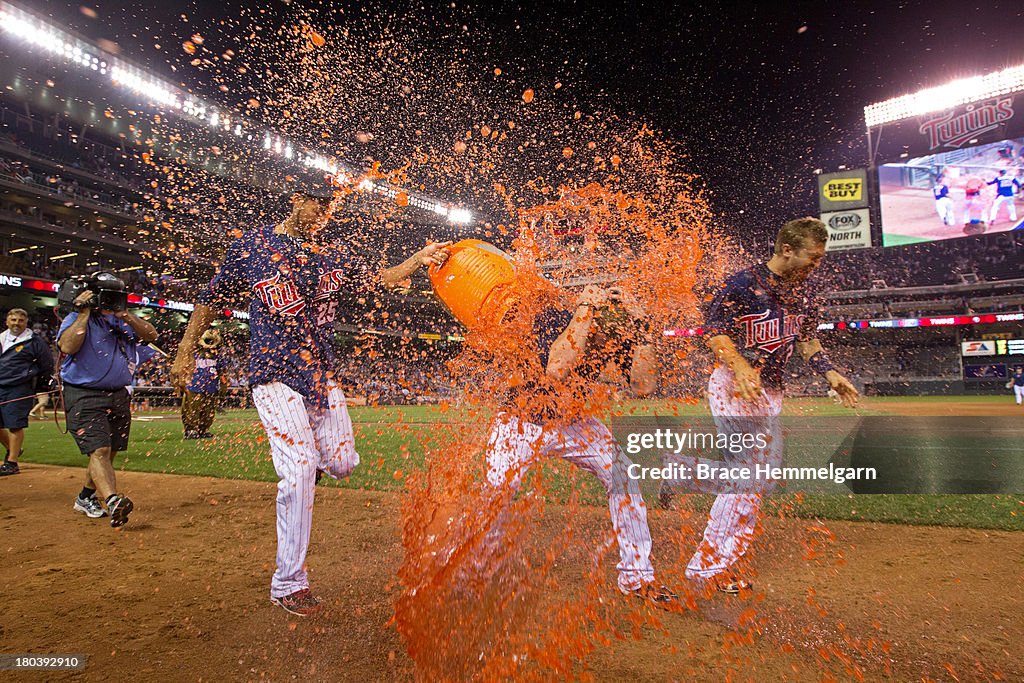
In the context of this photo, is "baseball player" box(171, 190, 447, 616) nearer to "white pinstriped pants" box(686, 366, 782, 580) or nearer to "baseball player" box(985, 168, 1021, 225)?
"white pinstriped pants" box(686, 366, 782, 580)

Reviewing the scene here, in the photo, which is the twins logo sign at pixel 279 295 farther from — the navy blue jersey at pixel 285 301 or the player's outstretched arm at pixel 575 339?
the player's outstretched arm at pixel 575 339

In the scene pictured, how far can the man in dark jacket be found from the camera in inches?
267

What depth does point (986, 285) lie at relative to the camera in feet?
120

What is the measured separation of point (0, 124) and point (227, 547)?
38061mm

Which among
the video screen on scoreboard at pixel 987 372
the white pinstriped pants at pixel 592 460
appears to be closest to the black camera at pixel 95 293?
the white pinstriped pants at pixel 592 460

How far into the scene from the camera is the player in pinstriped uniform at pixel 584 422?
9.18 feet

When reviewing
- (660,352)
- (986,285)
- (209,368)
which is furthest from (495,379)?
(986,285)

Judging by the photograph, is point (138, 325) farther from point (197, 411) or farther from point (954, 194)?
point (954, 194)

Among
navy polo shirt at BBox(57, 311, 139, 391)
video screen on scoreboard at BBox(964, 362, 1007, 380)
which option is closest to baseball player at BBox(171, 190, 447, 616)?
navy polo shirt at BBox(57, 311, 139, 391)

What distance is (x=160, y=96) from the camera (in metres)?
31.8

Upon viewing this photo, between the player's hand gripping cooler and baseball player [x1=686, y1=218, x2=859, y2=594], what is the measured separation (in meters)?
1.35

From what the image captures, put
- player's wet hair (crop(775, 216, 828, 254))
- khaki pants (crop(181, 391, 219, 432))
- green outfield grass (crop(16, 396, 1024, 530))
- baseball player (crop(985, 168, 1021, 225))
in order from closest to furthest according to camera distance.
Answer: player's wet hair (crop(775, 216, 828, 254)), green outfield grass (crop(16, 396, 1024, 530)), khaki pants (crop(181, 391, 219, 432)), baseball player (crop(985, 168, 1021, 225))

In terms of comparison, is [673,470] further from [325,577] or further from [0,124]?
[0,124]

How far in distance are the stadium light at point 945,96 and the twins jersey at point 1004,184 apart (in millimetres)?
4418
